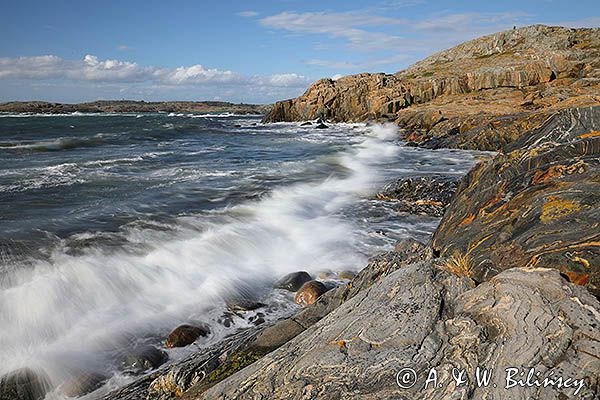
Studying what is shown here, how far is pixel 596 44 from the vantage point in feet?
192

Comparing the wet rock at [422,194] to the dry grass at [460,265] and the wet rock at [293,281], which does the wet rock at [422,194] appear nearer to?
the wet rock at [293,281]

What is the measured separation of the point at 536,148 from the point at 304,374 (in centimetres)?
547

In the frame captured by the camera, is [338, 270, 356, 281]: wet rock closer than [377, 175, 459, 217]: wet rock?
Yes

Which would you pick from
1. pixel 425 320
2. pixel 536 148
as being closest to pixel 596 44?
pixel 536 148

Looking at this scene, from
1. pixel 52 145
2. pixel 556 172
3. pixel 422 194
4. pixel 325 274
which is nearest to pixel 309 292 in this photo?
pixel 325 274

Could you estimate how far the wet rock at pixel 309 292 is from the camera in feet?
27.3

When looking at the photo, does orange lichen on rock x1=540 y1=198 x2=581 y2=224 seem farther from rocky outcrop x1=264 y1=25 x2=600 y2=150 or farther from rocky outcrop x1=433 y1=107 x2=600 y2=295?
rocky outcrop x1=264 y1=25 x2=600 y2=150

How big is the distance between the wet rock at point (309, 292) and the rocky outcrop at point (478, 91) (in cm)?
2096

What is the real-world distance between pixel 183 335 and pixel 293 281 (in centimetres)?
295

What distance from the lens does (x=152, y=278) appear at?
384 inches

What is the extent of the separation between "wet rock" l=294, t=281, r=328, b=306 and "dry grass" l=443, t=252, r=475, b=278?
3.70m

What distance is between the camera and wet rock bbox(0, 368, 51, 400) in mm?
6008
